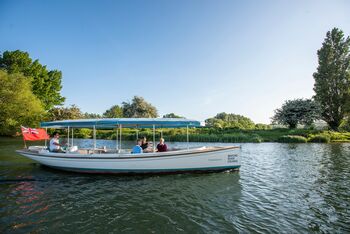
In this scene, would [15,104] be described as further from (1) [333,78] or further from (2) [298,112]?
(1) [333,78]

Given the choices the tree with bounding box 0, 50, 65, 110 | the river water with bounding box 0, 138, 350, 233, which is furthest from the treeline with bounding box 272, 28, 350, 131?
the tree with bounding box 0, 50, 65, 110

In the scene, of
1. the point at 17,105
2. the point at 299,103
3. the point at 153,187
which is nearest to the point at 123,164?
the point at 153,187

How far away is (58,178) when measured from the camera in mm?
10945

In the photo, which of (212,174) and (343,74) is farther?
(343,74)

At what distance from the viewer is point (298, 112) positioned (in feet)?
129

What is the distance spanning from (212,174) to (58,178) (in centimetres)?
825

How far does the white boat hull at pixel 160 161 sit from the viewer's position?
35.8 ft

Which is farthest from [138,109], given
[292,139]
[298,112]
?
[292,139]

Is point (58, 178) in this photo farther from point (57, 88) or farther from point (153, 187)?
point (57, 88)

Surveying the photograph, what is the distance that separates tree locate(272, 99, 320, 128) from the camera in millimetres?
38875

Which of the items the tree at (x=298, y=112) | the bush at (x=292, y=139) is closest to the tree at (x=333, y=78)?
the tree at (x=298, y=112)

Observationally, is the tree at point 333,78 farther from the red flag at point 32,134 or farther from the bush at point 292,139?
the red flag at point 32,134

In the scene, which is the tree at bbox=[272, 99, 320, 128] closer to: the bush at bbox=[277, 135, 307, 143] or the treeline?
the treeline

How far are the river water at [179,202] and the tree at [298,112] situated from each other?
30733 millimetres
